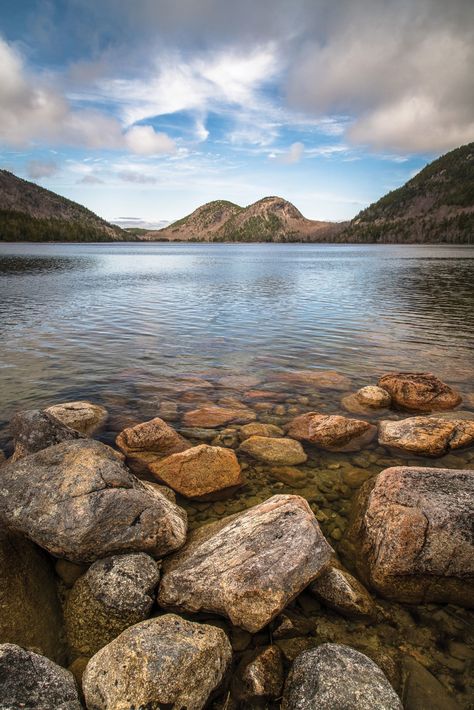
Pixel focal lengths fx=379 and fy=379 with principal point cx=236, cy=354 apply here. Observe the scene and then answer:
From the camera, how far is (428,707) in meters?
4.23

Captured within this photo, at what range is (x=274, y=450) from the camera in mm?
9727

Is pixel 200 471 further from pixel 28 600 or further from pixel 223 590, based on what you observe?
pixel 28 600

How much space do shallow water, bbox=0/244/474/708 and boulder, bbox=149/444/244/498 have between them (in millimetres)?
337

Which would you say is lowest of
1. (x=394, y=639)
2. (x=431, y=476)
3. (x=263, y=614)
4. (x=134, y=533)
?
(x=394, y=639)

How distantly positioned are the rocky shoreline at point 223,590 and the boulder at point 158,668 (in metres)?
0.01

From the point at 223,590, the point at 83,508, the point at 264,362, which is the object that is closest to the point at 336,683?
the point at 223,590

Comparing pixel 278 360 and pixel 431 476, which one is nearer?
pixel 431 476

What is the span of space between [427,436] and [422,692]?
6.26m

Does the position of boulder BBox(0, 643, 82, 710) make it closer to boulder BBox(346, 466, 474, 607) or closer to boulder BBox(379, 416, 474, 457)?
boulder BBox(346, 466, 474, 607)

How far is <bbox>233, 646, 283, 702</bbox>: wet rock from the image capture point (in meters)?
4.30

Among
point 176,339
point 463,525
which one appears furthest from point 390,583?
point 176,339

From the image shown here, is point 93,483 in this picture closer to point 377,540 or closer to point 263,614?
point 263,614

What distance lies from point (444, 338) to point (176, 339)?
15.9m

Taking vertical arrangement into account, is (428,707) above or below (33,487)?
below
